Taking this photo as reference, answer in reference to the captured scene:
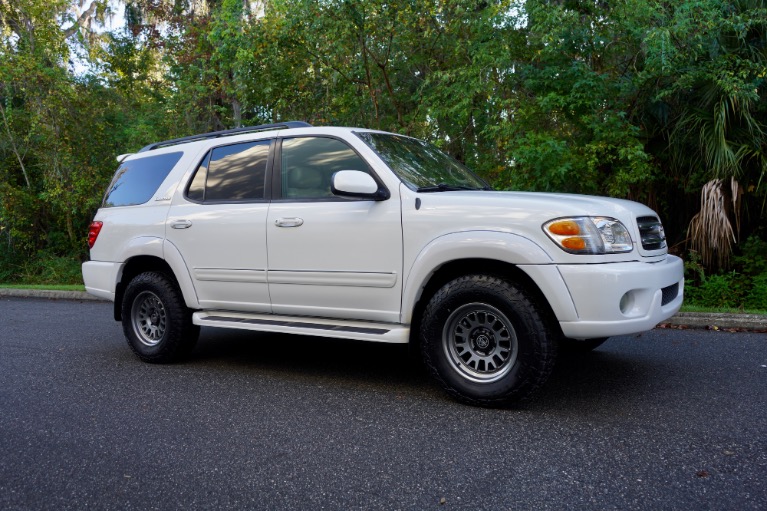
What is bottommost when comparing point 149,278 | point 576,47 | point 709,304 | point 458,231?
point 709,304

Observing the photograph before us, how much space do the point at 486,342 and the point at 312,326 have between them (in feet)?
4.56

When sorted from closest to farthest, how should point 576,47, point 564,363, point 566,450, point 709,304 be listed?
point 566,450 < point 564,363 < point 709,304 < point 576,47

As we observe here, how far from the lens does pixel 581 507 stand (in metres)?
2.84

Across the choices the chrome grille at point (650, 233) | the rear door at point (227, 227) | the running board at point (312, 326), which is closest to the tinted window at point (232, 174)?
the rear door at point (227, 227)

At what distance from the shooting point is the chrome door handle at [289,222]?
4980mm

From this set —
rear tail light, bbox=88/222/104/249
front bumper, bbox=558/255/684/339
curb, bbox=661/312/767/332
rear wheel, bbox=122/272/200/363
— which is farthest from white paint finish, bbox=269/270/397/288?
curb, bbox=661/312/767/332

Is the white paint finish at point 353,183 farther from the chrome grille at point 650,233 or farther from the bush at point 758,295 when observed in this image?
the bush at point 758,295

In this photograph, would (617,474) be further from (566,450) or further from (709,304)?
(709,304)

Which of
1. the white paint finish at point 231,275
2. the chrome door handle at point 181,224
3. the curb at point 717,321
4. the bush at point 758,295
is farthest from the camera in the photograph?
the bush at point 758,295

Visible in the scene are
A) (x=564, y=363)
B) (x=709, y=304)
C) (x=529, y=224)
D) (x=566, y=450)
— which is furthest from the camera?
(x=709, y=304)

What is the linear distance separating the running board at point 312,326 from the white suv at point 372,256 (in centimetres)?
1

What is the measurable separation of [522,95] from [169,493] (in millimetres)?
8103

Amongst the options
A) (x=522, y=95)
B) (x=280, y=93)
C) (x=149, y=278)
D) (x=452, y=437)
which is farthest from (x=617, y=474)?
(x=280, y=93)

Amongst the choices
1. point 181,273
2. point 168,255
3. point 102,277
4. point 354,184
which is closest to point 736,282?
point 354,184
